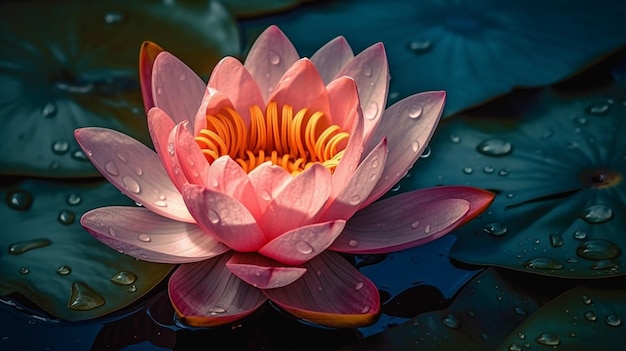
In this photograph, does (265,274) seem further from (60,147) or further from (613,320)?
(60,147)

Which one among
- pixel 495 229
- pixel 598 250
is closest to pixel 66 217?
pixel 495 229

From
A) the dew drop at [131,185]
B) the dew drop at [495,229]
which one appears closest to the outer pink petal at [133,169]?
the dew drop at [131,185]

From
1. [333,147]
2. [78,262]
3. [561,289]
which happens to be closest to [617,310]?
[561,289]

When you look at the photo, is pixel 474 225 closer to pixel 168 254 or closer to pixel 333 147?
pixel 333 147

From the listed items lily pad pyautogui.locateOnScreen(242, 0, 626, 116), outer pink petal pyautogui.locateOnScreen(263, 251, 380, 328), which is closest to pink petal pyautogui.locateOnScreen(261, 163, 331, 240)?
outer pink petal pyautogui.locateOnScreen(263, 251, 380, 328)

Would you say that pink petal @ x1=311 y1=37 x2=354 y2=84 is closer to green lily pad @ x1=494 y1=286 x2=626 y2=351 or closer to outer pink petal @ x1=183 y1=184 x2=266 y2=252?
outer pink petal @ x1=183 y1=184 x2=266 y2=252

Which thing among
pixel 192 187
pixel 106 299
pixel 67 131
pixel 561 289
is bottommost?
pixel 561 289
